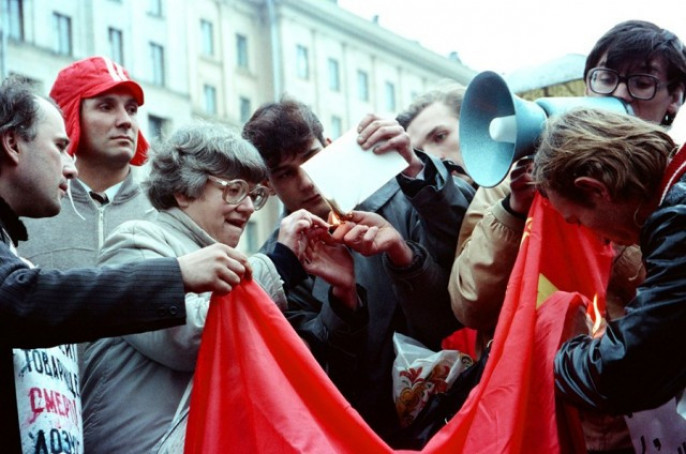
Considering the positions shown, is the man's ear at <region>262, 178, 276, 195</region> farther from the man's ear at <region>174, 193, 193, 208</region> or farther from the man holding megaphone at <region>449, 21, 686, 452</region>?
the man holding megaphone at <region>449, 21, 686, 452</region>

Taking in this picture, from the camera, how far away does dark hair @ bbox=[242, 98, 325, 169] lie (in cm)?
349

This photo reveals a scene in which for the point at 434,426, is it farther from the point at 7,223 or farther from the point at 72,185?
the point at 72,185

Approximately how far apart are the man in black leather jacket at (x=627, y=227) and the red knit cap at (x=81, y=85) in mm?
2140

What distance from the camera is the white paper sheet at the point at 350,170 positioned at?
296 centimetres

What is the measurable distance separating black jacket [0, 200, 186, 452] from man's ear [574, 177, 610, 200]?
97 centimetres

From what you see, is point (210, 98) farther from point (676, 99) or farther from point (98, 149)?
point (676, 99)

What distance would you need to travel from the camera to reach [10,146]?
2.65 m

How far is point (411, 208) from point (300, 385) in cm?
104

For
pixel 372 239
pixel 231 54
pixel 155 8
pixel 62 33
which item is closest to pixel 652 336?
pixel 372 239

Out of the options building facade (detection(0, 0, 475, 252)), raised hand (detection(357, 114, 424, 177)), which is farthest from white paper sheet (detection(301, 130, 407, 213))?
building facade (detection(0, 0, 475, 252))

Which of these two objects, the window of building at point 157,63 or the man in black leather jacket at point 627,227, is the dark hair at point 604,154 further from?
the window of building at point 157,63

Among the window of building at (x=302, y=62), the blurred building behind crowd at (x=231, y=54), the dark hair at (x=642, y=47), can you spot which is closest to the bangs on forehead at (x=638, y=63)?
the dark hair at (x=642, y=47)

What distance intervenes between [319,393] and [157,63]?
2692cm

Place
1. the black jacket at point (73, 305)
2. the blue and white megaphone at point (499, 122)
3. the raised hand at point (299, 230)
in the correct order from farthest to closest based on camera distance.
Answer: the raised hand at point (299, 230) → the blue and white megaphone at point (499, 122) → the black jacket at point (73, 305)
